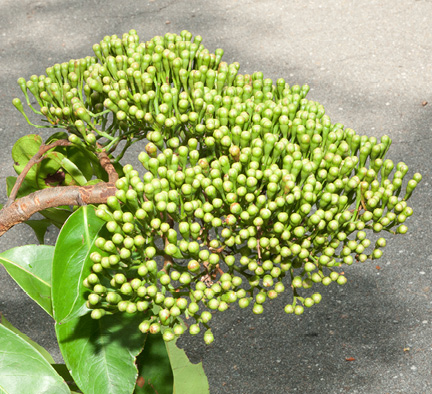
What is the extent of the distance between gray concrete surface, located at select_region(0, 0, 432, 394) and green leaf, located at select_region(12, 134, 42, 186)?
3.13 feet

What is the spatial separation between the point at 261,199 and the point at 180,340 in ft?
3.96

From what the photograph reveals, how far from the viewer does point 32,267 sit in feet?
2.42

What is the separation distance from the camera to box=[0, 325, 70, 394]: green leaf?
0.62 meters

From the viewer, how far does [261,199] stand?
1.93ft

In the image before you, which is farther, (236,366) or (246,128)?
(236,366)

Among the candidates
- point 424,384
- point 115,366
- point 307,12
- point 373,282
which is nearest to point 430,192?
point 373,282

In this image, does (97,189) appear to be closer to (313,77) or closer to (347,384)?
(347,384)

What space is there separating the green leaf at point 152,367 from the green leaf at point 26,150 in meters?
0.32

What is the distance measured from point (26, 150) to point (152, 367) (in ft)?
1.33

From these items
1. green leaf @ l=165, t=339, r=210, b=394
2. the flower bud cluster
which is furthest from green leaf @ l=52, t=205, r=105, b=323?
green leaf @ l=165, t=339, r=210, b=394

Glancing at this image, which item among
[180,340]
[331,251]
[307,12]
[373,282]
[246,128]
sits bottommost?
[180,340]

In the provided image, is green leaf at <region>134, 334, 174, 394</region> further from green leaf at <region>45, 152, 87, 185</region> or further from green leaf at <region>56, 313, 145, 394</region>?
green leaf at <region>45, 152, 87, 185</region>

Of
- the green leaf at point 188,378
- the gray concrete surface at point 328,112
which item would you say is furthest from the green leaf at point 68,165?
the gray concrete surface at point 328,112

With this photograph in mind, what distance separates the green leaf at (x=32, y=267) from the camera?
711 mm
